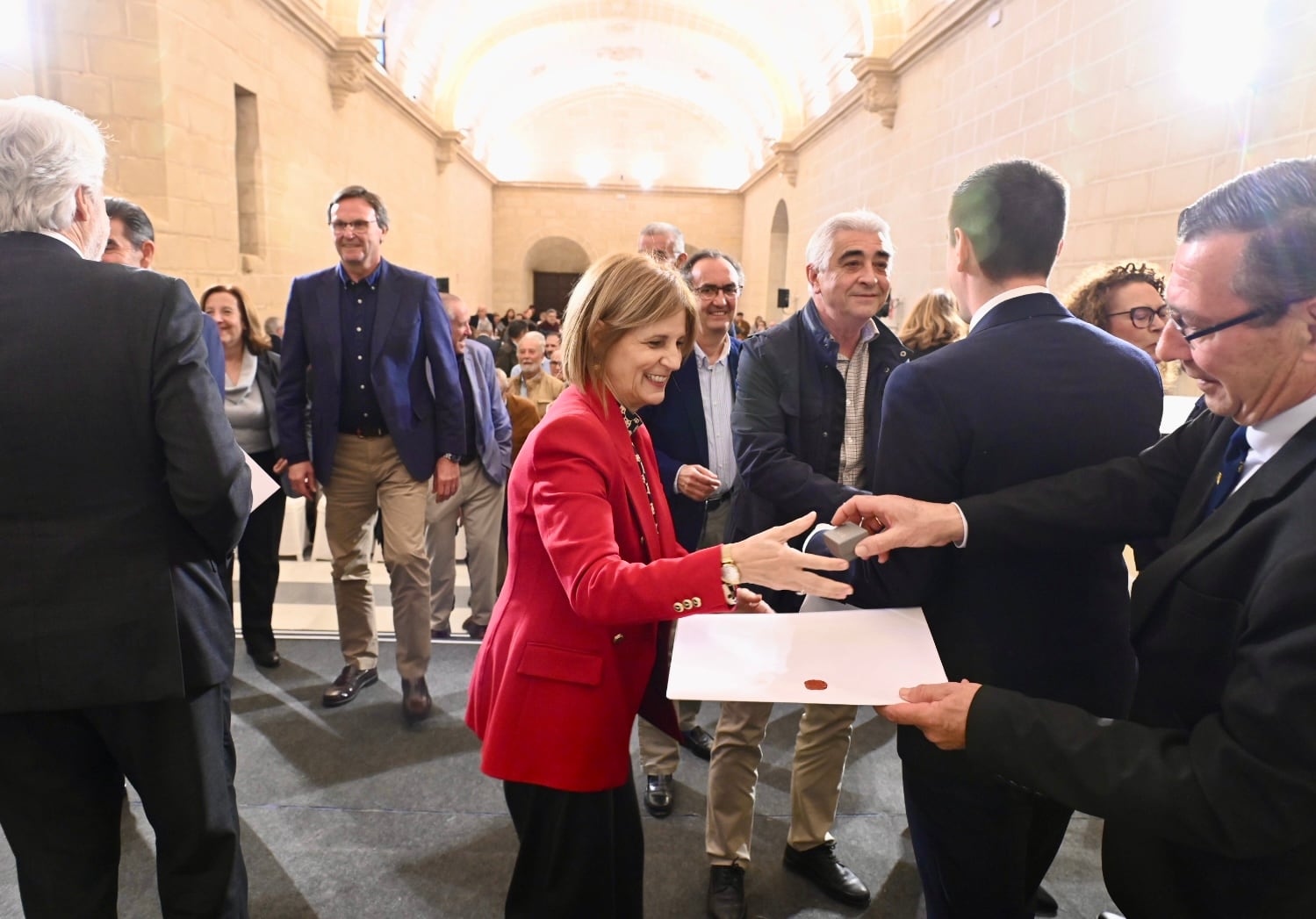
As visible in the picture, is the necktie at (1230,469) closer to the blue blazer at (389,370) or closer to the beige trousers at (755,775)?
the beige trousers at (755,775)

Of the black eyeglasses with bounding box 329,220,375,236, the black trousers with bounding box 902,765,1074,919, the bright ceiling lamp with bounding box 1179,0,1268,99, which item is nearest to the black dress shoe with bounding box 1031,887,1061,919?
the black trousers with bounding box 902,765,1074,919

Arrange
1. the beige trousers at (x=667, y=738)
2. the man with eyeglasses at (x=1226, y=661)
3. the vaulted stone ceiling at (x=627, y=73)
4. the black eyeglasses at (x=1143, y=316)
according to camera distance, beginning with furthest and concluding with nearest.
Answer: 1. the vaulted stone ceiling at (x=627, y=73)
2. the beige trousers at (x=667, y=738)
3. the black eyeglasses at (x=1143, y=316)
4. the man with eyeglasses at (x=1226, y=661)

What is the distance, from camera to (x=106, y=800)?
1598 millimetres

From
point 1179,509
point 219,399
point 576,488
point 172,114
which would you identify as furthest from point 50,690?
point 172,114

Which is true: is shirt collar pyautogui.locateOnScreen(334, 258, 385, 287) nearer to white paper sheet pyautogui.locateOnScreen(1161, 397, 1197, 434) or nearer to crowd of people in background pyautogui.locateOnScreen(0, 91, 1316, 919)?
crowd of people in background pyautogui.locateOnScreen(0, 91, 1316, 919)

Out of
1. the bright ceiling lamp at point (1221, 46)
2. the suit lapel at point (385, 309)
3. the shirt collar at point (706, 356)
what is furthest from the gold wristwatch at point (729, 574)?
the bright ceiling lamp at point (1221, 46)

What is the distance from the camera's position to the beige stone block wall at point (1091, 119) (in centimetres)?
387

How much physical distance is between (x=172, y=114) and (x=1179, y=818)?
727 cm

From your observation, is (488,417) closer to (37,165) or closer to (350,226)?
(350,226)

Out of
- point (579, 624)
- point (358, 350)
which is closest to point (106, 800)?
point (579, 624)

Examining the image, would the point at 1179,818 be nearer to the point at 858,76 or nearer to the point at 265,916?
the point at 265,916

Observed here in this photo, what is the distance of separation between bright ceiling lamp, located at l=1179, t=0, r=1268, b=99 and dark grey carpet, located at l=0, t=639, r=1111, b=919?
12.4 ft

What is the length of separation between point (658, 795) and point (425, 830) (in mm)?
790

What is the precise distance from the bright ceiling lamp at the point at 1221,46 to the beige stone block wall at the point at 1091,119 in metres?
0.06
